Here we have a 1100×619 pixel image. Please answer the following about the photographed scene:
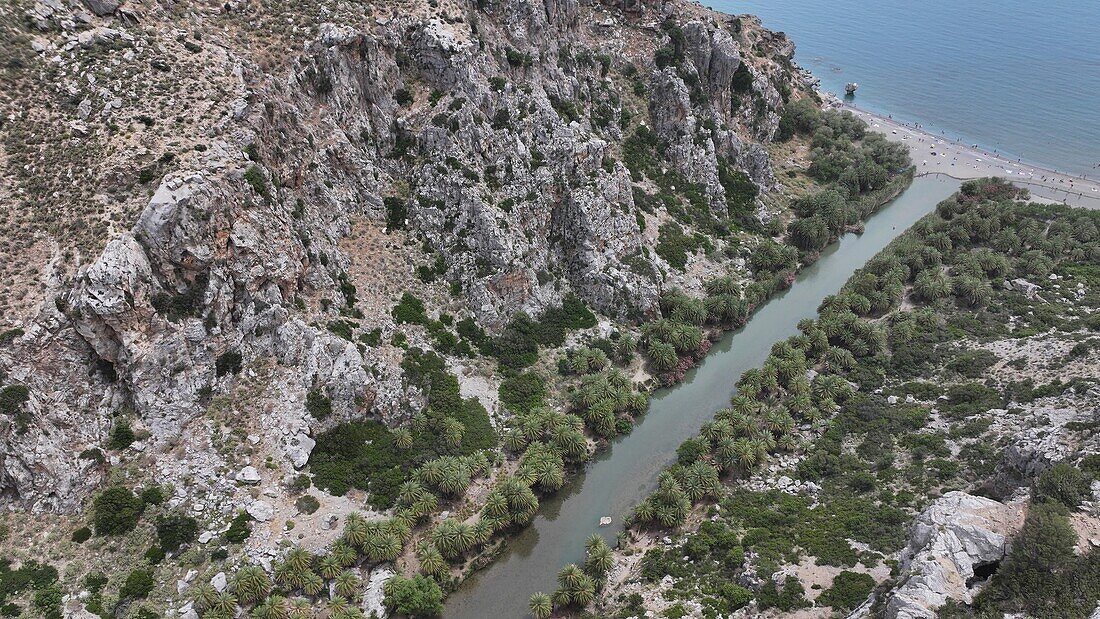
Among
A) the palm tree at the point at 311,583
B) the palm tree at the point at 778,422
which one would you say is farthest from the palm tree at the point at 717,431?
the palm tree at the point at 311,583

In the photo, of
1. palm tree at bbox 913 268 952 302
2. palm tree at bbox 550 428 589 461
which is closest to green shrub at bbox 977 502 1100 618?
palm tree at bbox 550 428 589 461

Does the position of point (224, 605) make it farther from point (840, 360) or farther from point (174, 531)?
point (840, 360)

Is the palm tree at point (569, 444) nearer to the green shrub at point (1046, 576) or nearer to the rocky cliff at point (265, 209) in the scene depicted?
the rocky cliff at point (265, 209)

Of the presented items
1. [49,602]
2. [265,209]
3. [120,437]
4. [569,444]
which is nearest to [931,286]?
[569,444]

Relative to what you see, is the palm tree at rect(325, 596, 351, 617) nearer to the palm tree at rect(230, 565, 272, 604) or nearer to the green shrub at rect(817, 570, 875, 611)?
the palm tree at rect(230, 565, 272, 604)

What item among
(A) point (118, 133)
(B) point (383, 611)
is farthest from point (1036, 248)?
(A) point (118, 133)

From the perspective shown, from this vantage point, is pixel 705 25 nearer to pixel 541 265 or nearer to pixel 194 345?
pixel 541 265
